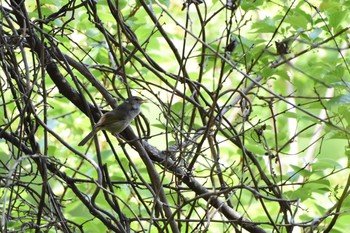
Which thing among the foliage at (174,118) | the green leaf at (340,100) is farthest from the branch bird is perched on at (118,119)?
the green leaf at (340,100)

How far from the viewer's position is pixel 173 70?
5.35m

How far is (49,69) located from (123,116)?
34cm

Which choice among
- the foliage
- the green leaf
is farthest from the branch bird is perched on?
the green leaf

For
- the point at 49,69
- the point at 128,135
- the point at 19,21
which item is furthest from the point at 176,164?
the point at 19,21

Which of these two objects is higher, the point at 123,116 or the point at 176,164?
the point at 123,116

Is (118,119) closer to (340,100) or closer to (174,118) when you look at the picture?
(174,118)

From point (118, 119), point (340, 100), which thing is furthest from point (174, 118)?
point (340, 100)

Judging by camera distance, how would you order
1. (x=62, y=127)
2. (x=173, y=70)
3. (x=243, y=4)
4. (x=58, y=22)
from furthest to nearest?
(x=173, y=70) < (x=62, y=127) < (x=58, y=22) < (x=243, y=4)

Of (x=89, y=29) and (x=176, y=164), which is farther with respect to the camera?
(x=89, y=29)

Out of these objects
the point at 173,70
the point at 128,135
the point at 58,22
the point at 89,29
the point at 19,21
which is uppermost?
the point at 173,70

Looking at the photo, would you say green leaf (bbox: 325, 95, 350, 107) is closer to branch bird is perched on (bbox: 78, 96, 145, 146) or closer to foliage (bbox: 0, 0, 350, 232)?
foliage (bbox: 0, 0, 350, 232)

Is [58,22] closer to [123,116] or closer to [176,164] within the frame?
[123,116]

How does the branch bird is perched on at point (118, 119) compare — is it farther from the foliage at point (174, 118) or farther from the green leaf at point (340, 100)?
the green leaf at point (340, 100)

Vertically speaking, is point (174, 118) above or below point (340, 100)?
above
